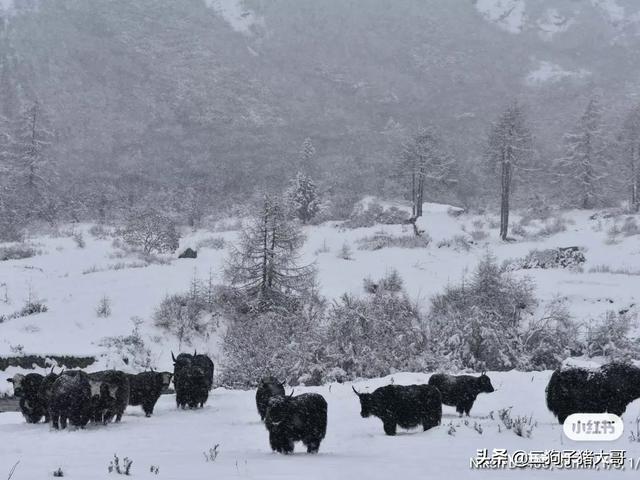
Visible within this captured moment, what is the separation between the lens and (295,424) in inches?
304

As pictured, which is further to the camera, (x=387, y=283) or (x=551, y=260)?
(x=551, y=260)

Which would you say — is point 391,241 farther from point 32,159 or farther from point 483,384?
point 32,159

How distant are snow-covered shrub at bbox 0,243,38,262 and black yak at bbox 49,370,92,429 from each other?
74.4 ft

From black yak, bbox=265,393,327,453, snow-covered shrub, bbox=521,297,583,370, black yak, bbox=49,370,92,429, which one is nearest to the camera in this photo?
black yak, bbox=265,393,327,453

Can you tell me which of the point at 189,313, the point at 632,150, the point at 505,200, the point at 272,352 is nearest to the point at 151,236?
the point at 189,313

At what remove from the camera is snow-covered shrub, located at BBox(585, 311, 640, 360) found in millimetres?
18797

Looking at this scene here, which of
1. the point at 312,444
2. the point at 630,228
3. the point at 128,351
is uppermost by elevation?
the point at 630,228

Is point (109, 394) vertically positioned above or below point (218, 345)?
above

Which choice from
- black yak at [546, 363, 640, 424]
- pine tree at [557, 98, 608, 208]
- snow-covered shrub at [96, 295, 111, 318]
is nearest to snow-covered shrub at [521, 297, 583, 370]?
black yak at [546, 363, 640, 424]

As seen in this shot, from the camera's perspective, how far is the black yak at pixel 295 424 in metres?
7.71

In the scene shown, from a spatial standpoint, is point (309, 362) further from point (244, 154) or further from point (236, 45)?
point (236, 45)

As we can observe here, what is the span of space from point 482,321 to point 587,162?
3398cm

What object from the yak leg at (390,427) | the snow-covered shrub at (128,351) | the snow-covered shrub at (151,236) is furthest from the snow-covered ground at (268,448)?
the snow-covered shrub at (151,236)

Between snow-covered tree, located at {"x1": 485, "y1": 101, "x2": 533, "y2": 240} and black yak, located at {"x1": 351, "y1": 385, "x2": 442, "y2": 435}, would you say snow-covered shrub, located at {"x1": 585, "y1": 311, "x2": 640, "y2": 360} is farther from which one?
snow-covered tree, located at {"x1": 485, "y1": 101, "x2": 533, "y2": 240}
